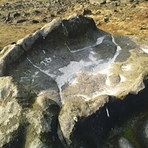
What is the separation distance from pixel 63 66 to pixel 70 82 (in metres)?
1.97

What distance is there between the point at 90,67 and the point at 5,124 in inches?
316

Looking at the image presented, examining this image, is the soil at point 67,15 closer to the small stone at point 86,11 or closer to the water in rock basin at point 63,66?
the small stone at point 86,11

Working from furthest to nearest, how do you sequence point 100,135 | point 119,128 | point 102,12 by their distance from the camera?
point 102,12 < point 119,128 < point 100,135

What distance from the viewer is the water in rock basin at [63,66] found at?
15.6 m

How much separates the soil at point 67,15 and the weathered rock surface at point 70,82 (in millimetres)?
8235

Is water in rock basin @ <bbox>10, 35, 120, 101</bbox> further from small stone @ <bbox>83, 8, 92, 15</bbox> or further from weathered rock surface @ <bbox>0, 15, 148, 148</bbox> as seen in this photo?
small stone @ <bbox>83, 8, 92, 15</bbox>

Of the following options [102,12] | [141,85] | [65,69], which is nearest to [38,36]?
[65,69]

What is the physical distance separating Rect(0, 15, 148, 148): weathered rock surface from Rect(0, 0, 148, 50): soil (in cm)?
823

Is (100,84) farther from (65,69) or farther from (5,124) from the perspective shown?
(5,124)

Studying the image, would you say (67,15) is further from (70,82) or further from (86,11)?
(70,82)

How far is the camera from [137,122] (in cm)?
1356

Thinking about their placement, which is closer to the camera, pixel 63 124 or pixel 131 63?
pixel 63 124

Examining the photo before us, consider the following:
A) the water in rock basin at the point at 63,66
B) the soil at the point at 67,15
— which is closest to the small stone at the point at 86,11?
the soil at the point at 67,15

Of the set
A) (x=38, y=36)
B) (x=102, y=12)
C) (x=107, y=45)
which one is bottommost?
(x=102, y=12)
